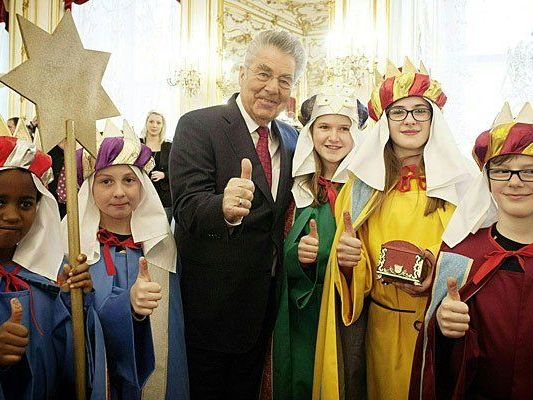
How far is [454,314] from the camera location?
163 cm

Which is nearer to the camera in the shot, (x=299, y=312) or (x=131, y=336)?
(x=131, y=336)

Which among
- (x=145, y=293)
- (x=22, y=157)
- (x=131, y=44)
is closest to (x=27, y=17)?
(x=131, y=44)

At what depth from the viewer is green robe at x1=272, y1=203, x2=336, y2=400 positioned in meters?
2.29

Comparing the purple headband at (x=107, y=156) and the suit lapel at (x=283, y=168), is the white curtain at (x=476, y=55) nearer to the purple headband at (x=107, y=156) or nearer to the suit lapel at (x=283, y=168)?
the suit lapel at (x=283, y=168)

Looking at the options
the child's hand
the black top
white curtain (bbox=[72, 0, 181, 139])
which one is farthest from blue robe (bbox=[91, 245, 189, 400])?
white curtain (bbox=[72, 0, 181, 139])

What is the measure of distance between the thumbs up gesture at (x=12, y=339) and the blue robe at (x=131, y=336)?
369mm

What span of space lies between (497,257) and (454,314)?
249 mm

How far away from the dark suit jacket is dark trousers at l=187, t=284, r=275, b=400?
0.17ft

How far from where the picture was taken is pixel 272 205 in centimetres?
219

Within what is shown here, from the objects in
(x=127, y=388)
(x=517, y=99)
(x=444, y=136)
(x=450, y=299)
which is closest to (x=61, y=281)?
(x=127, y=388)

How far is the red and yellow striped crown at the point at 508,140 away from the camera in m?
1.66

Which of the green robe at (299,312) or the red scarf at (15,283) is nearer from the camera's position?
the red scarf at (15,283)

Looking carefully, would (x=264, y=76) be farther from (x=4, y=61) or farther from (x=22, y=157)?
(x=4, y=61)

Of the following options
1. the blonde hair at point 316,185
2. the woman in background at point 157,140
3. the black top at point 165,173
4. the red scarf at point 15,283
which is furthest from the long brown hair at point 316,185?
the woman in background at point 157,140
